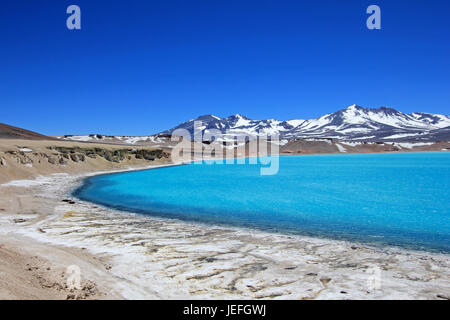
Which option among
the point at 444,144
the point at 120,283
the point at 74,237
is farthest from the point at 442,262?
the point at 444,144

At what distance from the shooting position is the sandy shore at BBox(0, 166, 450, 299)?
641cm

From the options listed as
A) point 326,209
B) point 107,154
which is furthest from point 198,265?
point 107,154

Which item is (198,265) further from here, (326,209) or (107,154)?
(107,154)

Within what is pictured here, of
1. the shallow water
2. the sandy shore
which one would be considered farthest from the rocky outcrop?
the sandy shore

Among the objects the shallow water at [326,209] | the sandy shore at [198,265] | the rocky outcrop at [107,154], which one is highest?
the rocky outcrop at [107,154]

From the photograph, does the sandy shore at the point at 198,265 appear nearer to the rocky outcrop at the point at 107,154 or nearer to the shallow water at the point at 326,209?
the shallow water at the point at 326,209

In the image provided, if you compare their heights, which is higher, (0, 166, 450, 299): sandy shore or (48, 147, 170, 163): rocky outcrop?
(48, 147, 170, 163): rocky outcrop

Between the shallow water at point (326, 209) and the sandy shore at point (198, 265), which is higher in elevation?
the sandy shore at point (198, 265)

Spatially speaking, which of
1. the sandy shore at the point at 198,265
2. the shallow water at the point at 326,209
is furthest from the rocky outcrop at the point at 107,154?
the sandy shore at the point at 198,265

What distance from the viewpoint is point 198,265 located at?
324 inches

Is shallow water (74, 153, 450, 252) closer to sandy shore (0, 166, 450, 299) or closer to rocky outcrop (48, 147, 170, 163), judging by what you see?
sandy shore (0, 166, 450, 299)

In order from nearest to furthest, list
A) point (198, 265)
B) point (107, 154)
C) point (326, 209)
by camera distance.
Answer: point (198, 265) < point (326, 209) < point (107, 154)

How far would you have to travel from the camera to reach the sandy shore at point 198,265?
6.41m
